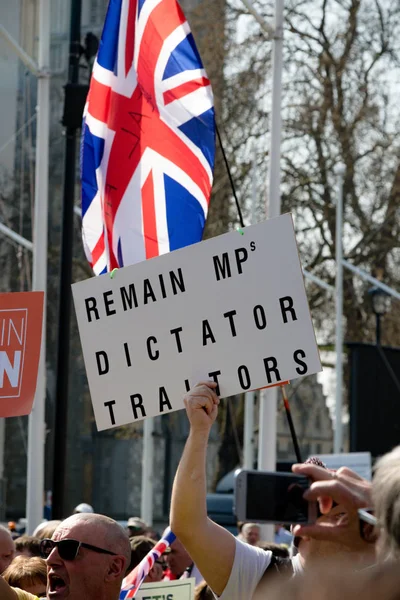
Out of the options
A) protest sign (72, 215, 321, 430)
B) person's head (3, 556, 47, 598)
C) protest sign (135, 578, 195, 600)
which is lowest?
protest sign (135, 578, 195, 600)

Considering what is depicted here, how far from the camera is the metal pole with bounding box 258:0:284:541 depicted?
35.1 ft

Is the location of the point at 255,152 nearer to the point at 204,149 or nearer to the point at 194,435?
the point at 204,149

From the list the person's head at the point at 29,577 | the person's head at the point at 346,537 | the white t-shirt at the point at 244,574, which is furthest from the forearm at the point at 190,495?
the person's head at the point at 29,577

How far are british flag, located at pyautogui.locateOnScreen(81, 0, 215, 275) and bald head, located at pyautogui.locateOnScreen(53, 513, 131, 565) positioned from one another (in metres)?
2.99

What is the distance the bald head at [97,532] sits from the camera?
438 centimetres

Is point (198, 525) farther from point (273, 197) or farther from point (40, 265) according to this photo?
point (40, 265)

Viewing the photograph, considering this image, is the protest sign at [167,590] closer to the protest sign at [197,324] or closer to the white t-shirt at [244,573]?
the protest sign at [197,324]

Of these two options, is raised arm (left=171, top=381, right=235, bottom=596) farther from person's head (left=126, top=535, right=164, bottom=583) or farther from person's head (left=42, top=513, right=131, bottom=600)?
person's head (left=126, top=535, right=164, bottom=583)

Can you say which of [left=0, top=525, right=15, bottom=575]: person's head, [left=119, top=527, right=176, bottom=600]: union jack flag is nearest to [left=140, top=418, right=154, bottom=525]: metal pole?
[left=119, top=527, right=176, bottom=600]: union jack flag

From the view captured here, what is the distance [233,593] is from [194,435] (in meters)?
0.46

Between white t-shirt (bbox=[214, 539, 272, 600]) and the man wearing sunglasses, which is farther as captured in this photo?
the man wearing sunglasses

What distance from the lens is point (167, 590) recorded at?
18.2 ft

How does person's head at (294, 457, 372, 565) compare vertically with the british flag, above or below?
below

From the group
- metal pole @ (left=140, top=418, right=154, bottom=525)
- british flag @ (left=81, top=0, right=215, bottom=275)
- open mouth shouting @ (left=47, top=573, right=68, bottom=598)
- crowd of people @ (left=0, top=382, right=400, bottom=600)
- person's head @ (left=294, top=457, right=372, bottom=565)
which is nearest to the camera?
crowd of people @ (left=0, top=382, right=400, bottom=600)
